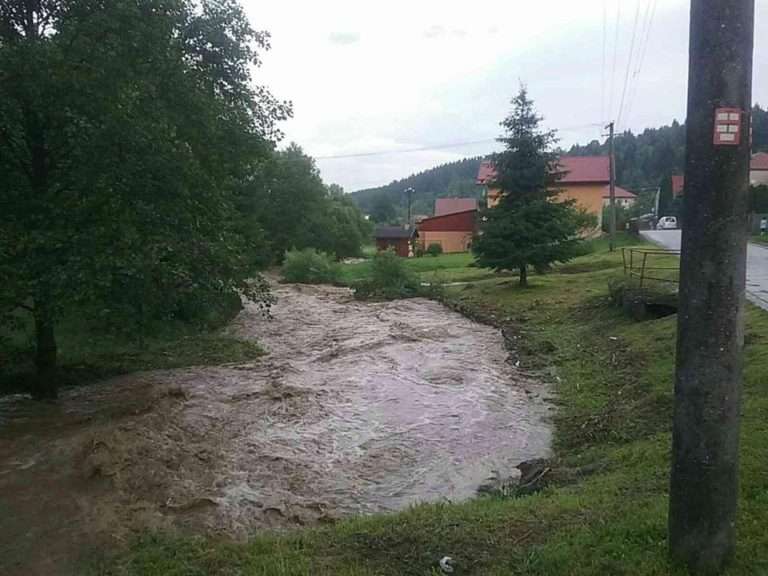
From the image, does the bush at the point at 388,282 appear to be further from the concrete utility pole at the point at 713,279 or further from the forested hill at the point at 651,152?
the forested hill at the point at 651,152

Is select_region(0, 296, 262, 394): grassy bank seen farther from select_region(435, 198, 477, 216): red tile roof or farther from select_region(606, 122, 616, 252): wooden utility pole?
select_region(435, 198, 477, 216): red tile roof

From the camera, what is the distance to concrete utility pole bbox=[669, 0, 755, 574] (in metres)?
3.48

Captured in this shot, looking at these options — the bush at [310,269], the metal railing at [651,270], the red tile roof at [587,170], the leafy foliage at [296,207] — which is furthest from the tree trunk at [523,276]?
the red tile roof at [587,170]

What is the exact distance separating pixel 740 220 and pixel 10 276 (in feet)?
32.3

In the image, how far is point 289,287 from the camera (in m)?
39.8

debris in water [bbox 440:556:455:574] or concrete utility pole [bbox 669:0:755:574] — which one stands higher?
concrete utility pole [bbox 669:0:755:574]

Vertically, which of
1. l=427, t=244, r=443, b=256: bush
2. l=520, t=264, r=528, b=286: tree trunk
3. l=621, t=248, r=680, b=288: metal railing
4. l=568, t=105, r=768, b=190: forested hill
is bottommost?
l=427, t=244, r=443, b=256: bush

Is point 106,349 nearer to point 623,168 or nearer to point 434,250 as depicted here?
point 434,250

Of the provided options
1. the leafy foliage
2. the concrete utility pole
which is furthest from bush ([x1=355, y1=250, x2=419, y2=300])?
the concrete utility pole

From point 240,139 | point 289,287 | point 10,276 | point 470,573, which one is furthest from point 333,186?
point 470,573

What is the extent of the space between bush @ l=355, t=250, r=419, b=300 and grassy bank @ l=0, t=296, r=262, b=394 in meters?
12.4

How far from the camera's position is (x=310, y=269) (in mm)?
42000

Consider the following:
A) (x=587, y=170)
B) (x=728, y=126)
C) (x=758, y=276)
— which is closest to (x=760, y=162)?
(x=587, y=170)

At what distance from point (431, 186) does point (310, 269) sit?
13807cm
